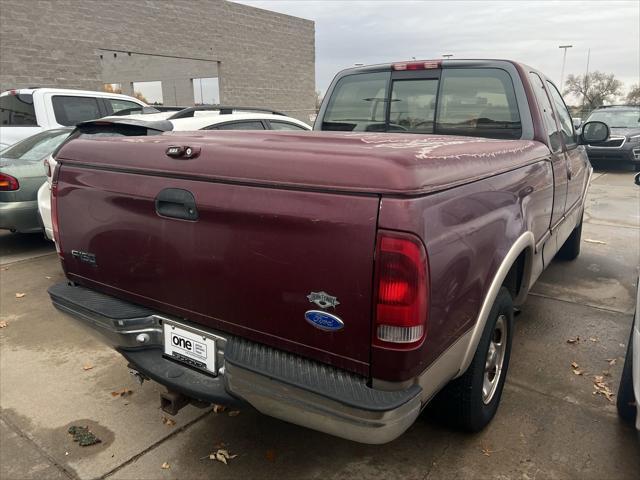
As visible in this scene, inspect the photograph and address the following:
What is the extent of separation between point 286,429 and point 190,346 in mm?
947

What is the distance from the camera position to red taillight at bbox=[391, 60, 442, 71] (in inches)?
150

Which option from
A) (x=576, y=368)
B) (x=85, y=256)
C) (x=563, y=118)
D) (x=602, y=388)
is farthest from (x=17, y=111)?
(x=602, y=388)

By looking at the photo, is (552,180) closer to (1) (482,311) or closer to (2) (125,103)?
(1) (482,311)

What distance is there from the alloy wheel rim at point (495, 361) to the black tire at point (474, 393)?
2cm

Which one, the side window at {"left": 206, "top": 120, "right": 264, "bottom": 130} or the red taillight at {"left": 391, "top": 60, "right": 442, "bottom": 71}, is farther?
the side window at {"left": 206, "top": 120, "right": 264, "bottom": 130}

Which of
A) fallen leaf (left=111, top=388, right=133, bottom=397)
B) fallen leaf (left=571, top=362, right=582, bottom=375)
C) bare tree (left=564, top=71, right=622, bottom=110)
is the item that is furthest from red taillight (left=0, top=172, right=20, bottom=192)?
bare tree (left=564, top=71, right=622, bottom=110)

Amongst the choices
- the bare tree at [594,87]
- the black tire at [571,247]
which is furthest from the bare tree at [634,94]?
the black tire at [571,247]

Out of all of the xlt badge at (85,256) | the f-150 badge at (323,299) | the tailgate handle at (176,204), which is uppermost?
the tailgate handle at (176,204)

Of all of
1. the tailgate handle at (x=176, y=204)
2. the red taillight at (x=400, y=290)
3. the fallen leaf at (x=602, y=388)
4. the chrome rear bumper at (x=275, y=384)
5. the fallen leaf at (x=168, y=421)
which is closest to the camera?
the red taillight at (x=400, y=290)

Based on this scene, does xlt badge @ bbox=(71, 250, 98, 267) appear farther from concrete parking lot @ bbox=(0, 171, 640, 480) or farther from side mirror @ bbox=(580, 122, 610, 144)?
side mirror @ bbox=(580, 122, 610, 144)

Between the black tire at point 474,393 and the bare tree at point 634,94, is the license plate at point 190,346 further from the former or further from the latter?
the bare tree at point 634,94

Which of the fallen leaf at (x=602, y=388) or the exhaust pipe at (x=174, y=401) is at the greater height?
the exhaust pipe at (x=174, y=401)

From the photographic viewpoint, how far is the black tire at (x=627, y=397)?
2691mm

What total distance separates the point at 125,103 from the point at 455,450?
8975mm
